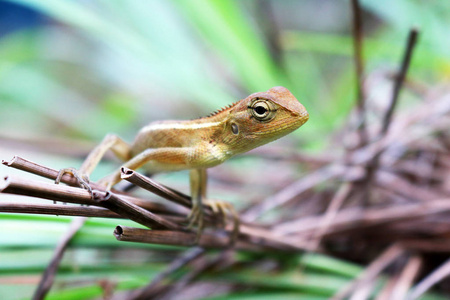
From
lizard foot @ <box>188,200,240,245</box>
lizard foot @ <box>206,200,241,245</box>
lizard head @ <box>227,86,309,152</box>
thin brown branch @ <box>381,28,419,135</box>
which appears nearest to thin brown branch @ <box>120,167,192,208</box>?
lizard foot @ <box>188,200,240,245</box>

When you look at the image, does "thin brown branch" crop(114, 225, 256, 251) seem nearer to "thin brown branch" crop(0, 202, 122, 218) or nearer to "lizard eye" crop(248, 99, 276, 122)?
"thin brown branch" crop(0, 202, 122, 218)

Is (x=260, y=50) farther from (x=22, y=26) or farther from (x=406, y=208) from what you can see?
(x=22, y=26)

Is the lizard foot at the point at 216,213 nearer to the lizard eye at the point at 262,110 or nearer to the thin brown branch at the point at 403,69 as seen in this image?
the lizard eye at the point at 262,110

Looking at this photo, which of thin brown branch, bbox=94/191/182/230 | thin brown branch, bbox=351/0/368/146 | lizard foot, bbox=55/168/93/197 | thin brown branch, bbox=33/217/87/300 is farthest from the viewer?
thin brown branch, bbox=351/0/368/146

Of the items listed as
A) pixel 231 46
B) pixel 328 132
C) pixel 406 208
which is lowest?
pixel 406 208

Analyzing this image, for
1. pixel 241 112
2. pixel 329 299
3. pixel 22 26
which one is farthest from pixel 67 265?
pixel 22 26

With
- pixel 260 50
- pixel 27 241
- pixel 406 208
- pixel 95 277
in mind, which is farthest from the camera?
pixel 260 50

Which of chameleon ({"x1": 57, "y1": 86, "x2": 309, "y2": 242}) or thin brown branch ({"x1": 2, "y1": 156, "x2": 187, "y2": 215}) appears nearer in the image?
thin brown branch ({"x1": 2, "y1": 156, "x2": 187, "y2": 215})

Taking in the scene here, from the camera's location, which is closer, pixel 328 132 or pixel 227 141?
pixel 227 141

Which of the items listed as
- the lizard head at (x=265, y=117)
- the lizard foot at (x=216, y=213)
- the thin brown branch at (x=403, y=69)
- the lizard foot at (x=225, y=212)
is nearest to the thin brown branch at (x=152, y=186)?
the lizard foot at (x=216, y=213)
